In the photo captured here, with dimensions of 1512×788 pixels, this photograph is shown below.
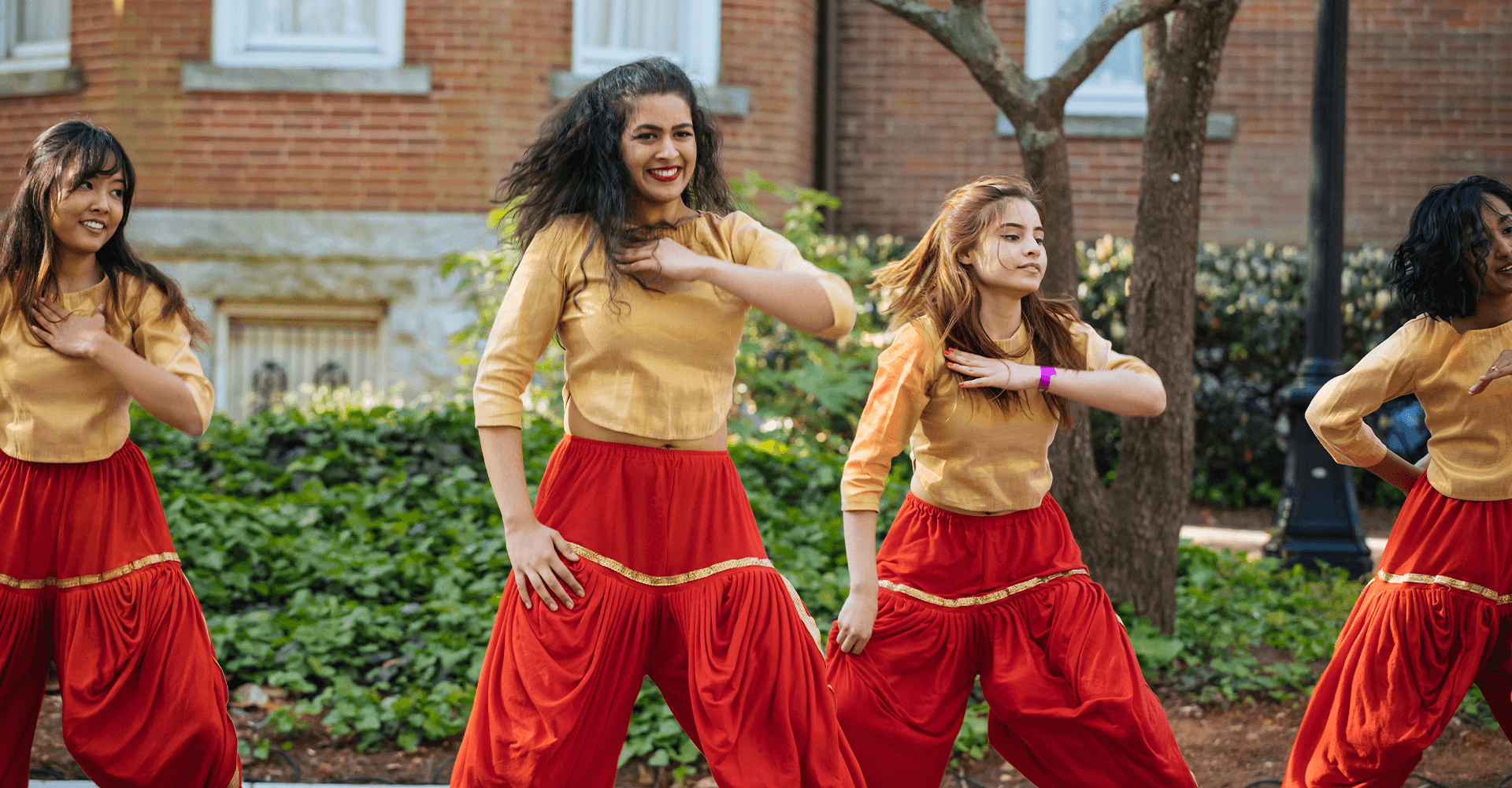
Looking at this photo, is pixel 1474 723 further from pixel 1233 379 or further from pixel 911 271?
pixel 1233 379

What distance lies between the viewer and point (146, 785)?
313 cm

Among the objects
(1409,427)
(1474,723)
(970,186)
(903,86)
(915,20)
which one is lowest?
(1474,723)

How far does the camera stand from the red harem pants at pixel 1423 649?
3.13 metres

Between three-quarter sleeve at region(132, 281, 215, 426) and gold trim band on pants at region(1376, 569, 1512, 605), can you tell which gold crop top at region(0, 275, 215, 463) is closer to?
three-quarter sleeve at region(132, 281, 215, 426)

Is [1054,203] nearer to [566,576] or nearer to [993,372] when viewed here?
[993,372]

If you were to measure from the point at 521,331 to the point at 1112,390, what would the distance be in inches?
56.3

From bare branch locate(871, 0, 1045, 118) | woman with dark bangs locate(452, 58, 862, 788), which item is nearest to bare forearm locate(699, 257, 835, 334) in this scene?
woman with dark bangs locate(452, 58, 862, 788)

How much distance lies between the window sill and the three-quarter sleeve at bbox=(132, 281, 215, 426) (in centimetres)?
710

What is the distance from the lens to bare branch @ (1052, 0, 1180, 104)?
14.7 feet

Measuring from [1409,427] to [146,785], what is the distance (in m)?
7.70

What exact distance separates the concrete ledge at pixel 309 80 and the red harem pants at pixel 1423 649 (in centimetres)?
743

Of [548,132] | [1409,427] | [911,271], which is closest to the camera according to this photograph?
[548,132]

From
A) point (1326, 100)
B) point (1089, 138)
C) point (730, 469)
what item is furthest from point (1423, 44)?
point (730, 469)

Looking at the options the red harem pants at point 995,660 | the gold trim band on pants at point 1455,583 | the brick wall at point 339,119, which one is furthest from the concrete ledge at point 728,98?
the gold trim band on pants at point 1455,583
